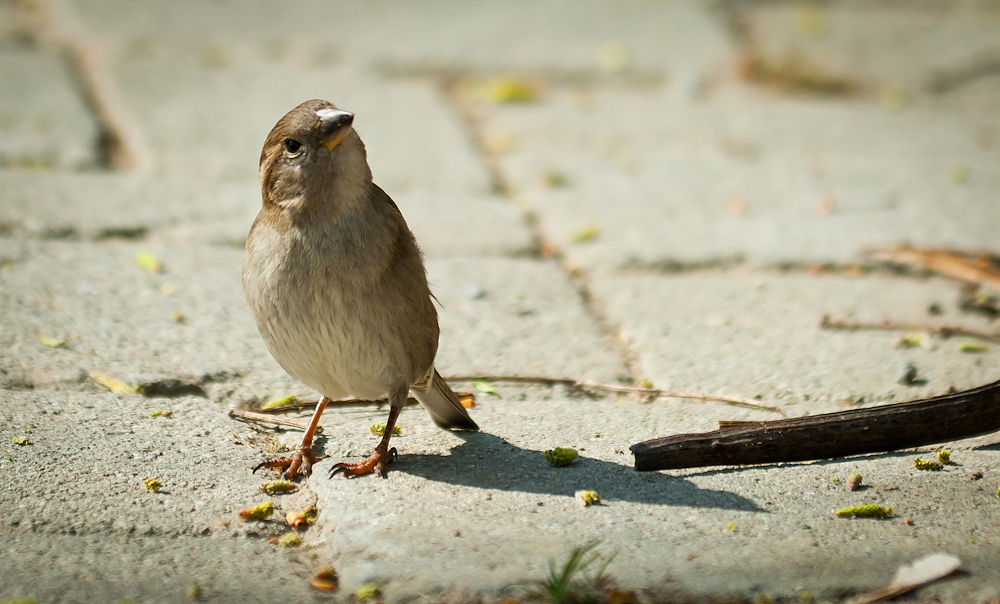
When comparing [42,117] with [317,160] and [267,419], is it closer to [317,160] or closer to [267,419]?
[267,419]

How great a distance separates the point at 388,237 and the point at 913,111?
4611 mm

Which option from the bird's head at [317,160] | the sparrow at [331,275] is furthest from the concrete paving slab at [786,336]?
the bird's head at [317,160]

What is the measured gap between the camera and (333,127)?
2.60 meters

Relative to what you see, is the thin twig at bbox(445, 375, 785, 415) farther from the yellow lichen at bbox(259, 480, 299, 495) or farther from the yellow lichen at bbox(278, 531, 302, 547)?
the yellow lichen at bbox(278, 531, 302, 547)

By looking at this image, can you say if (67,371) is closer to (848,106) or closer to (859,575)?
(859,575)

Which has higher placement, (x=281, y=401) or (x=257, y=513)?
(x=281, y=401)

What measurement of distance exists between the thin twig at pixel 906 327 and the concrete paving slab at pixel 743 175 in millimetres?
630

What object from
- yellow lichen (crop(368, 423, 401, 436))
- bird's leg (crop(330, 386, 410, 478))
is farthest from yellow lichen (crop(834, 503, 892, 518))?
yellow lichen (crop(368, 423, 401, 436))

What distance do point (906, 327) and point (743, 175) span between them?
1802mm

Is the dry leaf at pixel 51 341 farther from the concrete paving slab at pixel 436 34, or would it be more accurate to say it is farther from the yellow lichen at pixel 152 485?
the concrete paving slab at pixel 436 34

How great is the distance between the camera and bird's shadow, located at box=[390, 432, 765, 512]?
250 cm

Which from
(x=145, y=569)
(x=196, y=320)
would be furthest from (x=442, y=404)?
(x=196, y=320)

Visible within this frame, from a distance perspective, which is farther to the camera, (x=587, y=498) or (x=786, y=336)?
(x=786, y=336)

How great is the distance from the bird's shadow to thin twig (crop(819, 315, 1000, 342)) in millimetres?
1383
